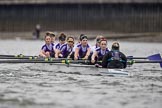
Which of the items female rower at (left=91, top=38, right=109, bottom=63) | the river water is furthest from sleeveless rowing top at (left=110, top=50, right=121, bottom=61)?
female rower at (left=91, top=38, right=109, bottom=63)

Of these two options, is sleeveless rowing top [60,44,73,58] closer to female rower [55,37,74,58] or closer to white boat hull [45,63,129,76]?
female rower [55,37,74,58]

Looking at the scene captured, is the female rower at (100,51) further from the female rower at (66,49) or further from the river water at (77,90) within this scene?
the female rower at (66,49)

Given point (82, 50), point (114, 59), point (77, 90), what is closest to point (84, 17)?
point (82, 50)

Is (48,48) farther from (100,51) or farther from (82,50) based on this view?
(100,51)

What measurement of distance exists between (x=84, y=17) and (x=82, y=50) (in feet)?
139

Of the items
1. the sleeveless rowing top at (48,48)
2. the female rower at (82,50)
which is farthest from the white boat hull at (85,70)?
the sleeveless rowing top at (48,48)

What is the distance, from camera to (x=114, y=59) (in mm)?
21281

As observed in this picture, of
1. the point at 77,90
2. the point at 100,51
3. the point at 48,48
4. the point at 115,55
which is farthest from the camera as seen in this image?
the point at 48,48

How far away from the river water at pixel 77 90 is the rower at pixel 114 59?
0.51m

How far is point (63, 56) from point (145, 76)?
4.40m

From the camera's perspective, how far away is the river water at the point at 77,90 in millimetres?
15281

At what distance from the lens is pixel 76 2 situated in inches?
2564

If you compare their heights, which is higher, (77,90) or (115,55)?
(115,55)

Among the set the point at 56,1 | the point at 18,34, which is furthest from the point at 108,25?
the point at 18,34
